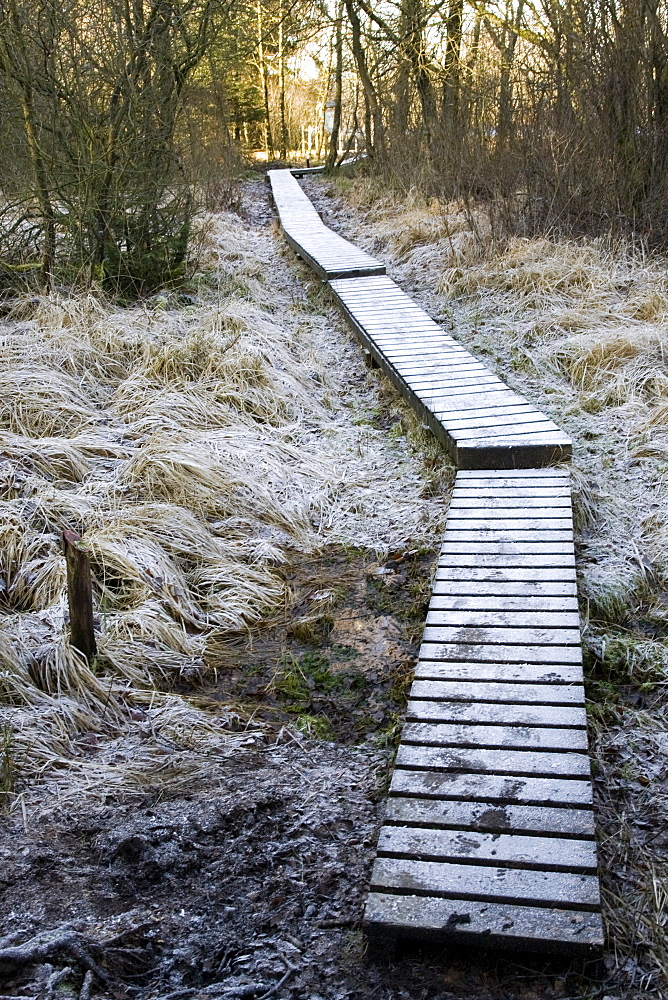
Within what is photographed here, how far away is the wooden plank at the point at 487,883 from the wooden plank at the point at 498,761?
1.10ft

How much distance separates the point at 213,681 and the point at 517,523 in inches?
56.4

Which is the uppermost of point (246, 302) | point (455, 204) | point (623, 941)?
point (455, 204)

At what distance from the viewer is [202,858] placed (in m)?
2.36

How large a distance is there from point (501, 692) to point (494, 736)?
216 mm

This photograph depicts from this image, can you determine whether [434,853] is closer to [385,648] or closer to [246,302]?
[385,648]

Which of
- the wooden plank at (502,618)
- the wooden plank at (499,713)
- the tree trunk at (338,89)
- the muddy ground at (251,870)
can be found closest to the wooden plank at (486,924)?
the muddy ground at (251,870)

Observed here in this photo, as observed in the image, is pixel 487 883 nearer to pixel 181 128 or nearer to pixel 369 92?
pixel 181 128

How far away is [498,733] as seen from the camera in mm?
2508

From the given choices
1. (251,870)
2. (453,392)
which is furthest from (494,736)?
(453,392)

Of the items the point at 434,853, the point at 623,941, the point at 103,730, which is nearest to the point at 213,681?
the point at 103,730

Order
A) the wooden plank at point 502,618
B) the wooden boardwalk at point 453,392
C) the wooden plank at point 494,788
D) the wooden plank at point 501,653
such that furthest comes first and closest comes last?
the wooden boardwalk at point 453,392, the wooden plank at point 502,618, the wooden plank at point 501,653, the wooden plank at point 494,788

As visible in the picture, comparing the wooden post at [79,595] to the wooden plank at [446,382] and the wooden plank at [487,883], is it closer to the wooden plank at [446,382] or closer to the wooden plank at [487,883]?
the wooden plank at [487,883]

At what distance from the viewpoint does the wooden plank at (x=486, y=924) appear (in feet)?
6.21

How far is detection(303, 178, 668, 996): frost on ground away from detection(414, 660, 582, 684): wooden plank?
0.78 ft
